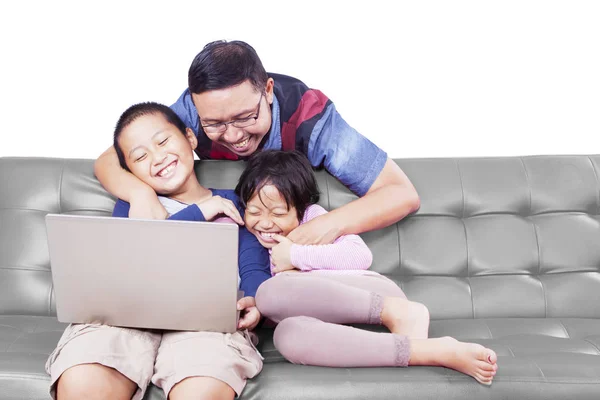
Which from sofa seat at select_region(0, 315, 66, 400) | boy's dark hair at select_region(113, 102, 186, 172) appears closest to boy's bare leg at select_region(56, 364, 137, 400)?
sofa seat at select_region(0, 315, 66, 400)

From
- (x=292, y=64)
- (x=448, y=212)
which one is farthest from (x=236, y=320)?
(x=292, y=64)

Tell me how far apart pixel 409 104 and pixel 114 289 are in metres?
1.63

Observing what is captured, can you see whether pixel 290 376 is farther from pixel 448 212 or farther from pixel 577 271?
pixel 577 271

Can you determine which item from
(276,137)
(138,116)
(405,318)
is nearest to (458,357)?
(405,318)

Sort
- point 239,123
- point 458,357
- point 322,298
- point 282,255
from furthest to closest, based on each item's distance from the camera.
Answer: point 239,123
point 282,255
point 322,298
point 458,357

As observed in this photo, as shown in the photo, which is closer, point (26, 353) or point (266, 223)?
point (26, 353)

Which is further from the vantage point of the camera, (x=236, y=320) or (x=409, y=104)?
(x=409, y=104)

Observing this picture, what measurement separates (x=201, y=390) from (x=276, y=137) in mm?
983

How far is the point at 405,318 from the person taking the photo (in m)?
1.91

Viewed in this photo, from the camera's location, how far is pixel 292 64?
290 cm

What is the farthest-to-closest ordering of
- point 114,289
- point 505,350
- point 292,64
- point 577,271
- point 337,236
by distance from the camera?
1. point 292,64
2. point 577,271
3. point 337,236
4. point 505,350
5. point 114,289

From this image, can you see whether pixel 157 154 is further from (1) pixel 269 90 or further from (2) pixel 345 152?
(2) pixel 345 152

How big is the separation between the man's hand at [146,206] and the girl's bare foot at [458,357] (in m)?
0.86

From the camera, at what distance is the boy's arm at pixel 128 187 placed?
7.13 feet
